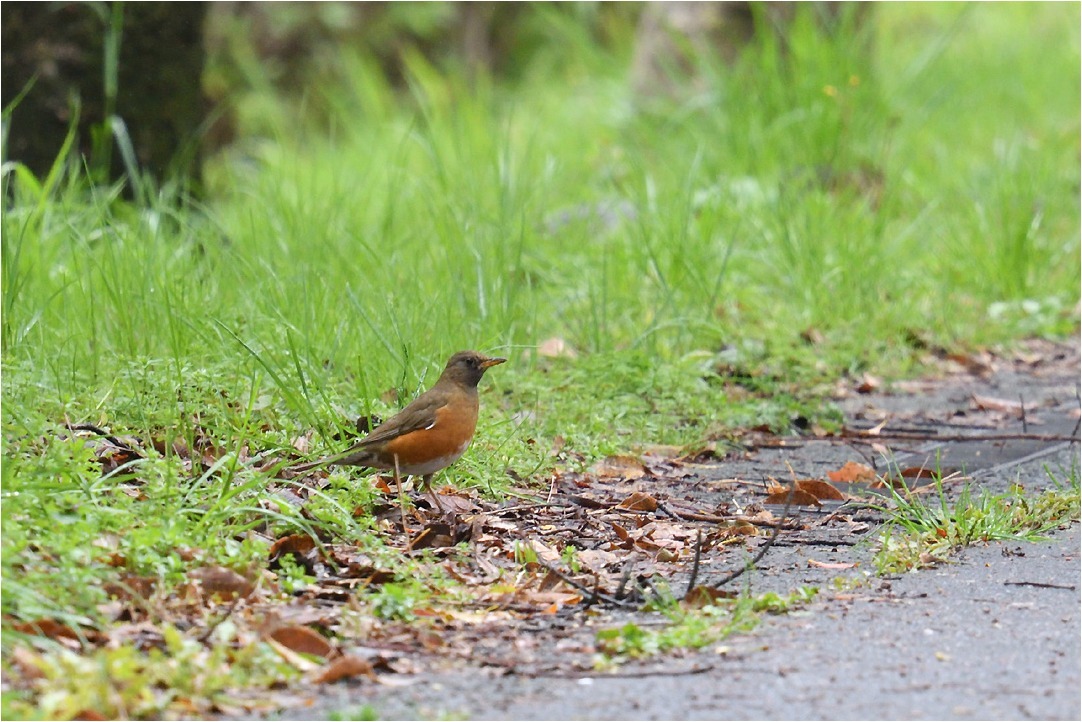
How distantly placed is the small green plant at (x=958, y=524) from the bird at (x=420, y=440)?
127cm

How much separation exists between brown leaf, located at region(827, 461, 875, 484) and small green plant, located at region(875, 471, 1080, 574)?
523 mm

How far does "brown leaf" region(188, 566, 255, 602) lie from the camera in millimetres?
3086

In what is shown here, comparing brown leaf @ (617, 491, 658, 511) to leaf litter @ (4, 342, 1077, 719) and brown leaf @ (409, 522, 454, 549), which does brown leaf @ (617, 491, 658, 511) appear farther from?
brown leaf @ (409, 522, 454, 549)

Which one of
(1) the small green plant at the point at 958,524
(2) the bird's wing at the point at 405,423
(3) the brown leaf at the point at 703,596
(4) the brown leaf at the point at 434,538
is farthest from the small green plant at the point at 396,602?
(1) the small green plant at the point at 958,524

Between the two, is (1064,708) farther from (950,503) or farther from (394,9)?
(394,9)

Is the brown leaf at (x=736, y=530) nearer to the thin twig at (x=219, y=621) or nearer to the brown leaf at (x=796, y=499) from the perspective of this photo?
the brown leaf at (x=796, y=499)

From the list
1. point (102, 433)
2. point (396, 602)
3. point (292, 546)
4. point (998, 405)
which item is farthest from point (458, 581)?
point (998, 405)

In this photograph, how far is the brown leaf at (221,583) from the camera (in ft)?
10.1

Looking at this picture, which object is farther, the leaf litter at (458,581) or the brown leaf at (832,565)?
the brown leaf at (832,565)

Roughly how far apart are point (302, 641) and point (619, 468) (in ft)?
6.63

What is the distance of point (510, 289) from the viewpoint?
5.36 meters

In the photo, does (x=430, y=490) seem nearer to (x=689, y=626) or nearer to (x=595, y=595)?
(x=595, y=595)

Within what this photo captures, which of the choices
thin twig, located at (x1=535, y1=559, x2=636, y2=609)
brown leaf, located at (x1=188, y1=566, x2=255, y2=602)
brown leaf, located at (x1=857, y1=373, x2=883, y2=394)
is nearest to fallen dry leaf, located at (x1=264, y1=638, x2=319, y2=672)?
brown leaf, located at (x1=188, y1=566, x2=255, y2=602)

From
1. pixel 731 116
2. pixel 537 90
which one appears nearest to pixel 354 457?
pixel 731 116
